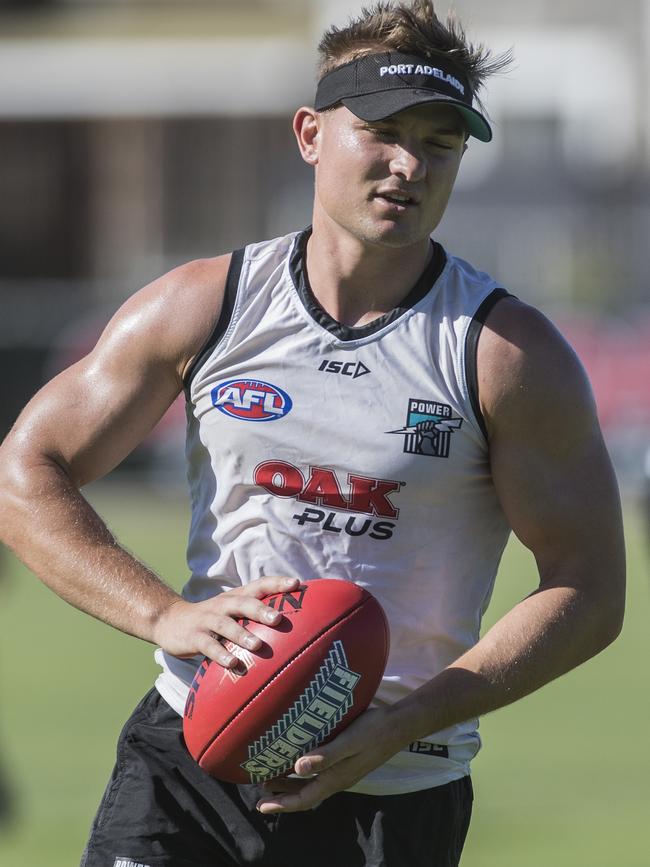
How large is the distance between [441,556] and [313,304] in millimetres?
677

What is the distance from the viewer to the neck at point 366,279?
4.00 metres

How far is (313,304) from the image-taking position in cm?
400

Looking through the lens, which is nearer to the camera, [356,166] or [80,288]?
[356,166]

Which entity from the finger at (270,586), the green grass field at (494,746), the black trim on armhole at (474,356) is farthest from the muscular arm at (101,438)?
the green grass field at (494,746)

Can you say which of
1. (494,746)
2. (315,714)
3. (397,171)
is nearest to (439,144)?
(397,171)

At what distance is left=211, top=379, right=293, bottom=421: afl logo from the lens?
3883 millimetres

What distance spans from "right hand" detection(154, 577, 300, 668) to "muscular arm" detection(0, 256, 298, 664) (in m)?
0.14

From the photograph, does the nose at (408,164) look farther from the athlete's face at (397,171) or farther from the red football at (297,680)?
the red football at (297,680)

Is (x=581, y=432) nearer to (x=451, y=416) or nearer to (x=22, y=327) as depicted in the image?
(x=451, y=416)

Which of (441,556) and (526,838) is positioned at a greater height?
(441,556)

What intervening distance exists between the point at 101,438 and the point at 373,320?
0.71 m

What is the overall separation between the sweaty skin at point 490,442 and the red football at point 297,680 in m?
0.05

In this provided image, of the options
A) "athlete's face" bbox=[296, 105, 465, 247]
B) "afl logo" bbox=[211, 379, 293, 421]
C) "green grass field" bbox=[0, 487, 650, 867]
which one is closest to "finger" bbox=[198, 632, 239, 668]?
"afl logo" bbox=[211, 379, 293, 421]

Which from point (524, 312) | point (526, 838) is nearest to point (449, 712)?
point (524, 312)
